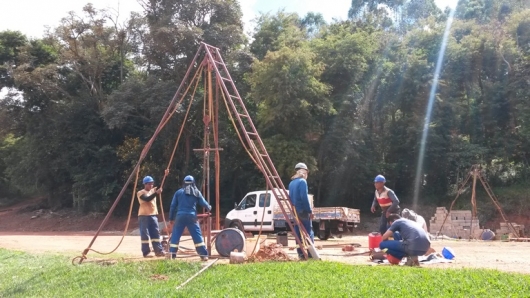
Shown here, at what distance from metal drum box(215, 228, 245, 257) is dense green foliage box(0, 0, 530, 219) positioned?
66.8 feet

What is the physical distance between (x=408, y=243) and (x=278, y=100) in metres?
22.1

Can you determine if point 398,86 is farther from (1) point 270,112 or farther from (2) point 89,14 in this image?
(2) point 89,14

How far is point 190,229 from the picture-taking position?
1138 cm

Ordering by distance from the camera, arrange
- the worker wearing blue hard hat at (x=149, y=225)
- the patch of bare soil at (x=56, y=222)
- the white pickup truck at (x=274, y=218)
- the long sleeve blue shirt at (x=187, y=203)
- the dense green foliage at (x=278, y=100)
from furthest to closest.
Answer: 1. the patch of bare soil at (x=56, y=222)
2. the dense green foliage at (x=278, y=100)
3. the white pickup truck at (x=274, y=218)
4. the worker wearing blue hard hat at (x=149, y=225)
5. the long sleeve blue shirt at (x=187, y=203)

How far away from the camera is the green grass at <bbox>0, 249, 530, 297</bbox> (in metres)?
7.50

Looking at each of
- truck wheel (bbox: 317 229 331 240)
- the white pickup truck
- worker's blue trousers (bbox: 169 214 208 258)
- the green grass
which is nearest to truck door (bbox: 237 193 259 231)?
the white pickup truck

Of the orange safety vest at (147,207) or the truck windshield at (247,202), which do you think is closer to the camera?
the orange safety vest at (147,207)

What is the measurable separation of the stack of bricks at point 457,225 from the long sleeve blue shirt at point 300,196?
51.2 feet

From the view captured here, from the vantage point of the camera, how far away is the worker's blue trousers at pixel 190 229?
11.2 m

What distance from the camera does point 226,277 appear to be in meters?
9.05

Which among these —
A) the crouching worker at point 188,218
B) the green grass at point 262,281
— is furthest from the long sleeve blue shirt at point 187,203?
the green grass at point 262,281

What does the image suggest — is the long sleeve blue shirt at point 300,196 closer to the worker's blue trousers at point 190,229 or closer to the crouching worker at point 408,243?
the crouching worker at point 408,243

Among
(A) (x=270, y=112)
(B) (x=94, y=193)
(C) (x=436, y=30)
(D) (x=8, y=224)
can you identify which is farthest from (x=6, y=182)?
(C) (x=436, y=30)

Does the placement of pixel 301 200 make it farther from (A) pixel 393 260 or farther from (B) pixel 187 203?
(B) pixel 187 203
